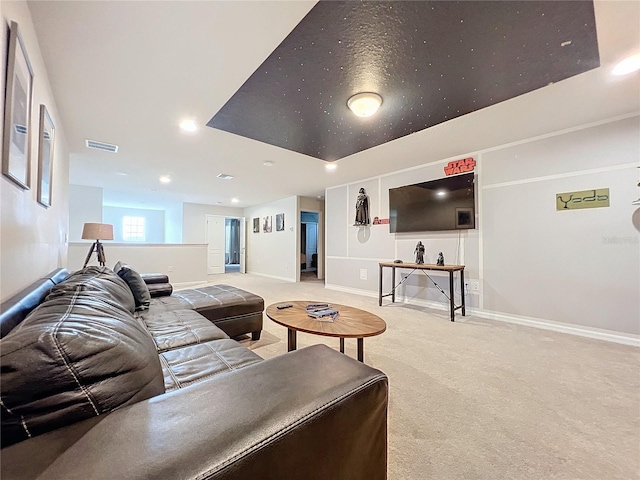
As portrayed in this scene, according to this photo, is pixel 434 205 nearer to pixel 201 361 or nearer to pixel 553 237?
pixel 553 237

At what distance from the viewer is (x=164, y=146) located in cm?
330

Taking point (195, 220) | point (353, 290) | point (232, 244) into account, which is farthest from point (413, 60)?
point (232, 244)

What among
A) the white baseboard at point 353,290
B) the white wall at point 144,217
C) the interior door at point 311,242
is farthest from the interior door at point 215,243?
the white baseboard at point 353,290

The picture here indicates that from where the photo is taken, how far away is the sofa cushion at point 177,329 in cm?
154

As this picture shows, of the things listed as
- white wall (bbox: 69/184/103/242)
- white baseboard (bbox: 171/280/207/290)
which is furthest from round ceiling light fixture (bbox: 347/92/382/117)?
white wall (bbox: 69/184/103/242)

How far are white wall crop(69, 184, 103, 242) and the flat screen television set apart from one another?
6.19 metres

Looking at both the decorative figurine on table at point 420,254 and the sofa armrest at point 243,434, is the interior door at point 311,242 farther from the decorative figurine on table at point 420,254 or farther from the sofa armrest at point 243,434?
the sofa armrest at point 243,434

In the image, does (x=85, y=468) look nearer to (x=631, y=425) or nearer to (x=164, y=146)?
(x=631, y=425)

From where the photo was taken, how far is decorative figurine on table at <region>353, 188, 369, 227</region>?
4.97 metres

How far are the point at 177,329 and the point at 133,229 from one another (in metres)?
9.77

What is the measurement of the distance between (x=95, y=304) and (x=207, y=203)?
740 cm

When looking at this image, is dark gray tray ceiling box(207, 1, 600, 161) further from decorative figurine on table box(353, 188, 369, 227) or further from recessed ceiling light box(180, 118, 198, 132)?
decorative figurine on table box(353, 188, 369, 227)

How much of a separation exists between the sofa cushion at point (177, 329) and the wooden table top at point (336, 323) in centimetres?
45

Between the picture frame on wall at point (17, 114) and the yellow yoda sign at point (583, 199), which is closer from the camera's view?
the picture frame on wall at point (17, 114)
